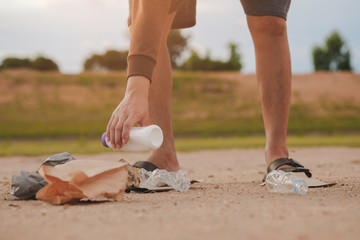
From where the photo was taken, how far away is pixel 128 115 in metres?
1.57

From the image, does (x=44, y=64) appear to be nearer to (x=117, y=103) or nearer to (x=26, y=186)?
(x=117, y=103)

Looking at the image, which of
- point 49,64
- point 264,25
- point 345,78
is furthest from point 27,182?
point 49,64

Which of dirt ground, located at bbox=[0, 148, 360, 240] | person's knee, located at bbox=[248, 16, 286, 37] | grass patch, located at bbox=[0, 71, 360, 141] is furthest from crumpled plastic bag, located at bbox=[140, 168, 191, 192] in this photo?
grass patch, located at bbox=[0, 71, 360, 141]

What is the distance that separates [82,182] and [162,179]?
2.16ft

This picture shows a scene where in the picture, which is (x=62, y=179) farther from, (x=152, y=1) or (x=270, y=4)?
(x=270, y=4)

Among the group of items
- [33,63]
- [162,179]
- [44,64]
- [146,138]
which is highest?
[33,63]

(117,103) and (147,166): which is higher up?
(147,166)

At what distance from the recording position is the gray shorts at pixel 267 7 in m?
2.23

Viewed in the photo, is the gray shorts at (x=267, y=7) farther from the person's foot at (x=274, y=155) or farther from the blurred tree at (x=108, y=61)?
the blurred tree at (x=108, y=61)

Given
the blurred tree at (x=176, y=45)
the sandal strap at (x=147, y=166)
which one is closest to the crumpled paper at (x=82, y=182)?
the sandal strap at (x=147, y=166)

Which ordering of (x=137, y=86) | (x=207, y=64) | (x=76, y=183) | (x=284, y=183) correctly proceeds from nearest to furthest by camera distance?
(x=76, y=183) < (x=137, y=86) < (x=284, y=183) < (x=207, y=64)

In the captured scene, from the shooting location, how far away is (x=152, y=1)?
1.82 m

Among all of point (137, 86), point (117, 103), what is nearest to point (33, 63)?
point (117, 103)

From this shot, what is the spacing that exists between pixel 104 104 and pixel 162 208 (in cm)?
1580
